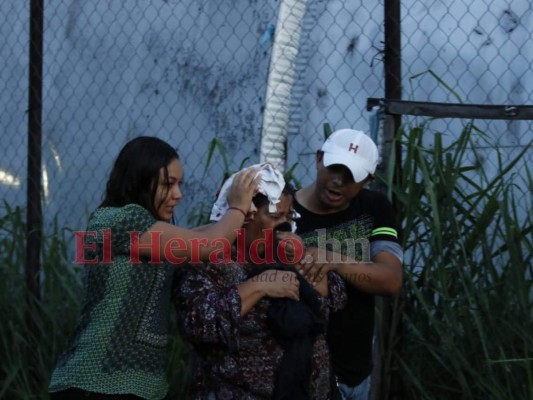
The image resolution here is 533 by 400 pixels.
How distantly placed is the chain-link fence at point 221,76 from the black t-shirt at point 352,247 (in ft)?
3.58

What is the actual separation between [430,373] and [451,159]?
84cm

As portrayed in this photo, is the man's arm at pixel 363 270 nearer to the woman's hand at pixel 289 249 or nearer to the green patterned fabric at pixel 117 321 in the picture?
the woman's hand at pixel 289 249

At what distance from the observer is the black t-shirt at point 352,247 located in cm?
302

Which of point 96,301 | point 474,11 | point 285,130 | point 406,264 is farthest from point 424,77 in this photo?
point 96,301

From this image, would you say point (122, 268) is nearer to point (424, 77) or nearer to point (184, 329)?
point (184, 329)

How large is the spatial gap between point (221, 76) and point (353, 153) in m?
1.97

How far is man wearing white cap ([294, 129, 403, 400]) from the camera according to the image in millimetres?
3010

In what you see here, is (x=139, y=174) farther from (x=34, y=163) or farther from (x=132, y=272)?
(x=34, y=163)

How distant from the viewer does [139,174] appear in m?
2.64

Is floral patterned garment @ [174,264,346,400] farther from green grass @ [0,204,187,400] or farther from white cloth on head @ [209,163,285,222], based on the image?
green grass @ [0,204,187,400]

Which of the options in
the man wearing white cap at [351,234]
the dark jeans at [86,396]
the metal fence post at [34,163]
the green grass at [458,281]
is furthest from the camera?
the metal fence post at [34,163]

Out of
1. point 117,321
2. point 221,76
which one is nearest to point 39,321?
point 221,76

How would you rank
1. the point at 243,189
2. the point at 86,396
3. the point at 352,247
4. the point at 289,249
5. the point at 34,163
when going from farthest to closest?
1. the point at 34,163
2. the point at 352,247
3. the point at 289,249
4. the point at 243,189
5. the point at 86,396

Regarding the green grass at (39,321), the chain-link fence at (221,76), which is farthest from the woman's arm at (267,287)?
the green grass at (39,321)
